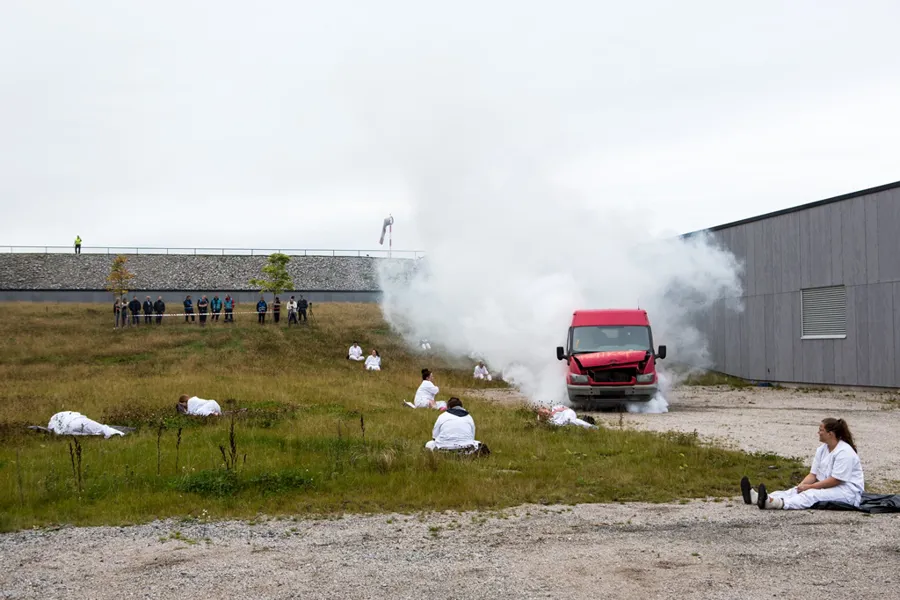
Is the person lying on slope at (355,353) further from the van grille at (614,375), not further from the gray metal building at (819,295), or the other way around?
the van grille at (614,375)

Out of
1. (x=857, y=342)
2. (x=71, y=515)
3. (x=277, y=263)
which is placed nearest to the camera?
(x=71, y=515)

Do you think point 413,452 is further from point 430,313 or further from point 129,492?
point 430,313

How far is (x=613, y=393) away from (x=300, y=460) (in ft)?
38.3

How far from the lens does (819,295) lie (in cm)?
3134

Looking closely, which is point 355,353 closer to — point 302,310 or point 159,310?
point 302,310

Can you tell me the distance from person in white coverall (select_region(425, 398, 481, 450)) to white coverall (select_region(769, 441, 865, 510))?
16.7ft

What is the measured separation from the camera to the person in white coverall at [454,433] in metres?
13.8

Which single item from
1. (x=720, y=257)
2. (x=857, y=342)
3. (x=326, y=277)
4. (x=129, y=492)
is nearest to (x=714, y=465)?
(x=129, y=492)

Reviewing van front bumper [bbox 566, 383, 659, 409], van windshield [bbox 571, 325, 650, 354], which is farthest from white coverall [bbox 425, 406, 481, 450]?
van windshield [bbox 571, 325, 650, 354]

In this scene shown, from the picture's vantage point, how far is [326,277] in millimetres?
77562

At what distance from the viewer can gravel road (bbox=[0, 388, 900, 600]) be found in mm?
7066

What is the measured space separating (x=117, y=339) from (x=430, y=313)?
15.0 metres

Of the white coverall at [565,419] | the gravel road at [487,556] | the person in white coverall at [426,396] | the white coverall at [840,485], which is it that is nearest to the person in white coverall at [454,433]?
the gravel road at [487,556]

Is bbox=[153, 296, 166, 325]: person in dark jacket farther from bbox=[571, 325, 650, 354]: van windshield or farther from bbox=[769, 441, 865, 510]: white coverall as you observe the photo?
bbox=[769, 441, 865, 510]: white coverall
